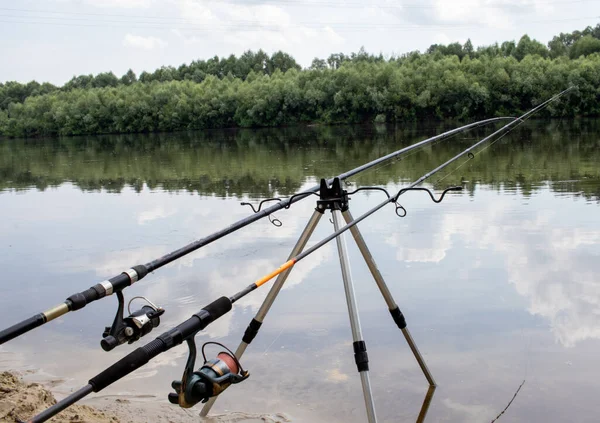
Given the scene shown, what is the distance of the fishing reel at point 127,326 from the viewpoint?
3.12 meters

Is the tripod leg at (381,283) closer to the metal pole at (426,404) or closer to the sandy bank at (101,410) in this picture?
the metal pole at (426,404)

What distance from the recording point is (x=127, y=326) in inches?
129

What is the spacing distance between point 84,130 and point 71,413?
261 feet

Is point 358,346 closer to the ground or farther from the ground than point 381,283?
Result: closer to the ground

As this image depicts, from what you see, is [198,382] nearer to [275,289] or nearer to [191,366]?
[191,366]

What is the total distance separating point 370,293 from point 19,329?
19.8 feet

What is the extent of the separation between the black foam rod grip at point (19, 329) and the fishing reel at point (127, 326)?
476 millimetres

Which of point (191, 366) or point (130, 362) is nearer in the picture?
point (130, 362)

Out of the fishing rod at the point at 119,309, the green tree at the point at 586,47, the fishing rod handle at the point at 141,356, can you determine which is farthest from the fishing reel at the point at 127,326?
the green tree at the point at 586,47

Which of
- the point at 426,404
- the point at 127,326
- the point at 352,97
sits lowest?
the point at 426,404

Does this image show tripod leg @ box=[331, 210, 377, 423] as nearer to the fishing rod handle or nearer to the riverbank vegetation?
the fishing rod handle

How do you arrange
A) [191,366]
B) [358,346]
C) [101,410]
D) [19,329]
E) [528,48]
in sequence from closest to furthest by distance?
1. [19,329]
2. [191,366]
3. [358,346]
4. [101,410]
5. [528,48]

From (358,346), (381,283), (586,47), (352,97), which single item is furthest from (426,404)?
(586,47)

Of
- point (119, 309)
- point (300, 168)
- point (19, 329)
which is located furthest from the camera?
point (300, 168)
